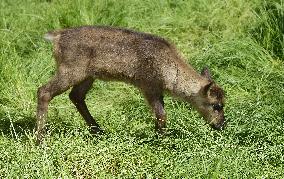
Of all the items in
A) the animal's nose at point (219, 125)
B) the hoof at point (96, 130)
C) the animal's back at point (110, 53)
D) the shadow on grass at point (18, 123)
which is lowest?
the shadow on grass at point (18, 123)

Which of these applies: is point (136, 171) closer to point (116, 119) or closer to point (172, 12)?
point (116, 119)

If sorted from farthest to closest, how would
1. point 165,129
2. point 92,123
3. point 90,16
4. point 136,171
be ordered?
point 90,16 < point 92,123 < point 165,129 < point 136,171

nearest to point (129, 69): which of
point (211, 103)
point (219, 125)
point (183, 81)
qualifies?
point (183, 81)

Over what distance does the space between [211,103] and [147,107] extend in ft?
2.93

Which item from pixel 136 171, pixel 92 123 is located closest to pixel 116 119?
pixel 92 123

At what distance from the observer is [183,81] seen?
22.0 feet

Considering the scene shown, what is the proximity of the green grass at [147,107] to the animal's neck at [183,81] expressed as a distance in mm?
268

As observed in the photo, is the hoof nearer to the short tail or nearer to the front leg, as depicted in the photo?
the front leg

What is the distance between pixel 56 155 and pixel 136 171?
71cm

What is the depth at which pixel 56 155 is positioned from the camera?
211 inches

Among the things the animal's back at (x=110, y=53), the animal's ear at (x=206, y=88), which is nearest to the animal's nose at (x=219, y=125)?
the animal's ear at (x=206, y=88)

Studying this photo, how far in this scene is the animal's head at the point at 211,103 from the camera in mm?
6609

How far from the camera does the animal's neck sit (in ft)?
21.8

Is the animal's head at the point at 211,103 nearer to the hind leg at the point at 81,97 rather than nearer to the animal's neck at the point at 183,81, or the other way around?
the animal's neck at the point at 183,81
